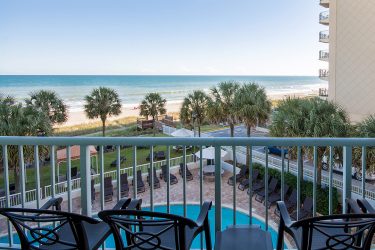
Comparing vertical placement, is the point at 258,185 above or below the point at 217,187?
below

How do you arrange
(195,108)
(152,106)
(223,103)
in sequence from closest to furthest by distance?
Answer: (223,103), (195,108), (152,106)

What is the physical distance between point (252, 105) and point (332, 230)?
14.3 meters

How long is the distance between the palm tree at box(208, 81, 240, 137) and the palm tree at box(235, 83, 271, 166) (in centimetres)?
87

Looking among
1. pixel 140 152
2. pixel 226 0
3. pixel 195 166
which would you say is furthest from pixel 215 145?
pixel 226 0

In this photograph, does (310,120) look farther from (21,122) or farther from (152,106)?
(152,106)

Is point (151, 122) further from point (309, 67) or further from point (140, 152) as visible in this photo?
point (309, 67)

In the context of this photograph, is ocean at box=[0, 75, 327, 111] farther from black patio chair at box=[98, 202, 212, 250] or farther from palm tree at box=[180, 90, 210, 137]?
black patio chair at box=[98, 202, 212, 250]

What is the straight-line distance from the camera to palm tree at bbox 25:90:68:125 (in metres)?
17.1

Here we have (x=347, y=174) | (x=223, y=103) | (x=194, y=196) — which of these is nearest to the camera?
(x=347, y=174)

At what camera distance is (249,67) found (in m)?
56.7

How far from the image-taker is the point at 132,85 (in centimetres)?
5231

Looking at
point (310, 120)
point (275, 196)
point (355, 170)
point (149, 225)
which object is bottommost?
point (275, 196)

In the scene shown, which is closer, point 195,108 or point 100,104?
point 195,108

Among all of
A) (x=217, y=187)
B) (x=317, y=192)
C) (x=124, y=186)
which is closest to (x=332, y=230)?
(x=217, y=187)
